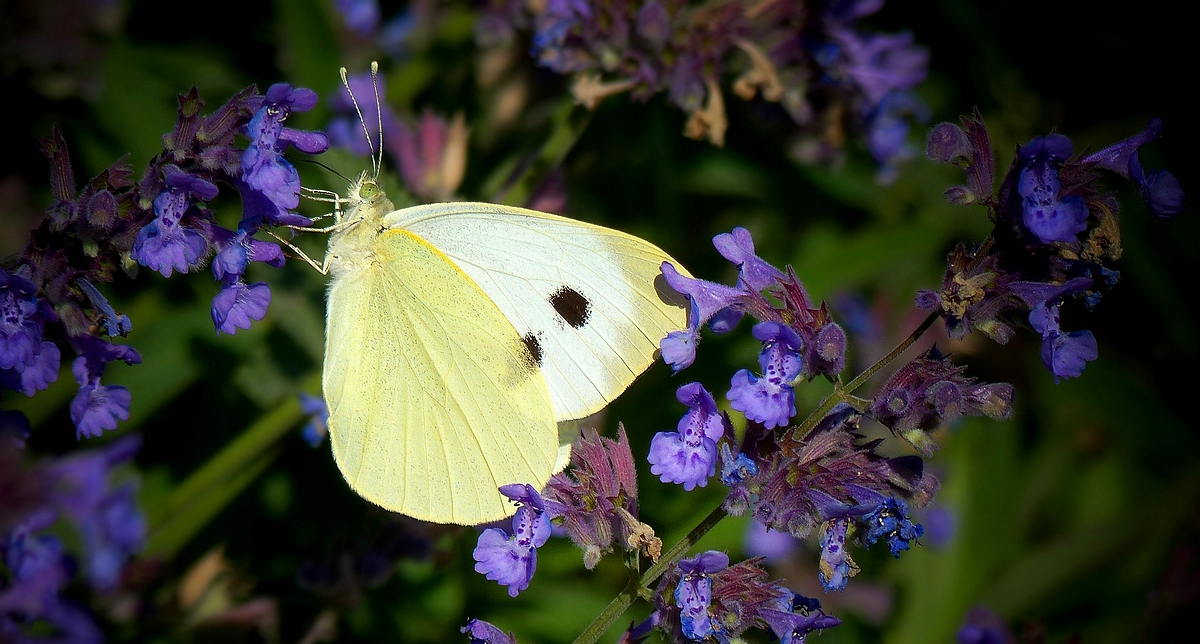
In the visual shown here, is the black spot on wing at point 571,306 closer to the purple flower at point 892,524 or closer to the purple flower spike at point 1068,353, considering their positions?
the purple flower at point 892,524

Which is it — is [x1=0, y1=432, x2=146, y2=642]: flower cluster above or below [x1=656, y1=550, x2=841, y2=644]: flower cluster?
above

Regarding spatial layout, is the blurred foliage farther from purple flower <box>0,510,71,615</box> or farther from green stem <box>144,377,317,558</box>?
purple flower <box>0,510,71,615</box>

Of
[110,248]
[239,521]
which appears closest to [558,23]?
[110,248]

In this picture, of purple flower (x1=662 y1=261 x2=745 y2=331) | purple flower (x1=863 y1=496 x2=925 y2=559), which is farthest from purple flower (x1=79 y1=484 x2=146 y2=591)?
purple flower (x1=863 y1=496 x2=925 y2=559)

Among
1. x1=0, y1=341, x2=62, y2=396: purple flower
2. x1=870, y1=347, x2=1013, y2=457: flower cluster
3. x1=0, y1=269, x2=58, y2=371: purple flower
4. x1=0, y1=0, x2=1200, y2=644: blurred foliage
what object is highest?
x1=0, y1=269, x2=58, y2=371: purple flower

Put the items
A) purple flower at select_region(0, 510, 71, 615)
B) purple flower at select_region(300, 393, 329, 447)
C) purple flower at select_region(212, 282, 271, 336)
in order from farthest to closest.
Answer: purple flower at select_region(300, 393, 329, 447) < purple flower at select_region(212, 282, 271, 336) < purple flower at select_region(0, 510, 71, 615)

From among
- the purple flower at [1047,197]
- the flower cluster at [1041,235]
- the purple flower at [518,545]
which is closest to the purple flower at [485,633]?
the purple flower at [518,545]

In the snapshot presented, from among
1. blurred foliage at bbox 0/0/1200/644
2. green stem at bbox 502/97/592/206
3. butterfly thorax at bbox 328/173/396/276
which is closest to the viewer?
butterfly thorax at bbox 328/173/396/276
